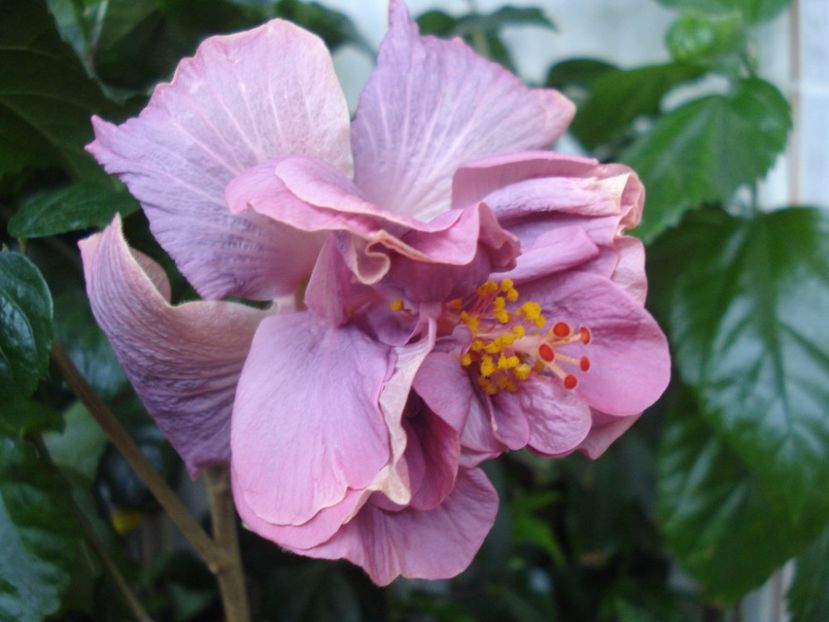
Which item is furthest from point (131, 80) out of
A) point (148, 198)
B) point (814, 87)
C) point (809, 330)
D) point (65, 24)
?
point (814, 87)

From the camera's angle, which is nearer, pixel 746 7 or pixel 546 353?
pixel 546 353

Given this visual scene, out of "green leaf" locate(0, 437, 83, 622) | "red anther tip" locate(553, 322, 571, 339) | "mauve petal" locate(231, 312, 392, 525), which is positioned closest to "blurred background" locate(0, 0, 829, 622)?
"green leaf" locate(0, 437, 83, 622)

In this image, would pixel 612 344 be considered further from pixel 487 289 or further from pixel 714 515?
pixel 714 515

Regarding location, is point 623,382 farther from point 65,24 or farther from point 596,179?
point 65,24

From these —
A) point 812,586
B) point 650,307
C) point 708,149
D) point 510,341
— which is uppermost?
point 510,341

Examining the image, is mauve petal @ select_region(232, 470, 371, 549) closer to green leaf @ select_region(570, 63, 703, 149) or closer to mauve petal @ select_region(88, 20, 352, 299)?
mauve petal @ select_region(88, 20, 352, 299)

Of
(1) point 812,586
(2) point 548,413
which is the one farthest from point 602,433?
(1) point 812,586

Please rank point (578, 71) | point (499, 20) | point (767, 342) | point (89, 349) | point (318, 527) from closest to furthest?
point (318, 527)
point (89, 349)
point (767, 342)
point (499, 20)
point (578, 71)

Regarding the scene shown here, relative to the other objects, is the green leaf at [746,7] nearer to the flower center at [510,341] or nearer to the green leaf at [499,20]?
the green leaf at [499,20]
